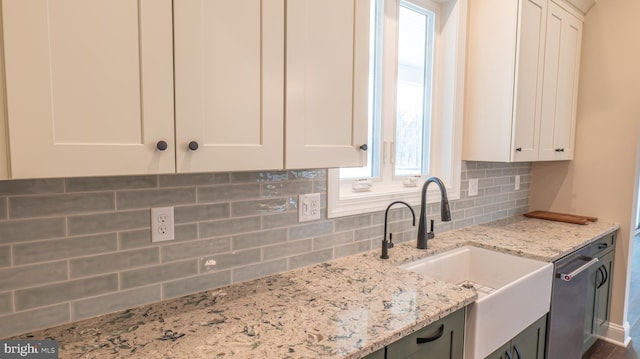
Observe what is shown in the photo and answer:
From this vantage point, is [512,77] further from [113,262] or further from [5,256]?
[5,256]

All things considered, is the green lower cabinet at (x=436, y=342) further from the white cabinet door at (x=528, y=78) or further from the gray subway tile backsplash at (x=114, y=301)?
the white cabinet door at (x=528, y=78)

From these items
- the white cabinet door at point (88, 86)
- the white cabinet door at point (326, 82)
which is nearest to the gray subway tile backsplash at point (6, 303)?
the white cabinet door at point (88, 86)

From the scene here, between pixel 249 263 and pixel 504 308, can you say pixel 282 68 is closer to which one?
pixel 249 263

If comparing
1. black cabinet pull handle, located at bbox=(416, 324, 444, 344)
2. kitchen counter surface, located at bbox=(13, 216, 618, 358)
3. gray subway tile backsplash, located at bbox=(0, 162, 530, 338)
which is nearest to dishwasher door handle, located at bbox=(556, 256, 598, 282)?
kitchen counter surface, located at bbox=(13, 216, 618, 358)

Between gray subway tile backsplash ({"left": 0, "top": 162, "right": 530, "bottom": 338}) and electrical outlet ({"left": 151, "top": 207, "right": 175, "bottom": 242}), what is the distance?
0.02 metres

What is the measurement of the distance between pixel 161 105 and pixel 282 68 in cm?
39

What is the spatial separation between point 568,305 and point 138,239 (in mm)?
2223

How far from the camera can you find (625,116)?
2730 mm

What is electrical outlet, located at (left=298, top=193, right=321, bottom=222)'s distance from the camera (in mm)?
1642

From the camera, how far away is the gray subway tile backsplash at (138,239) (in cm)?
104

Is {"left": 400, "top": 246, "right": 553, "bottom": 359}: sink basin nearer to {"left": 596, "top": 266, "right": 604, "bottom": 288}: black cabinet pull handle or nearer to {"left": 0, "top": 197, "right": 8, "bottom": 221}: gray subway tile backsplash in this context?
{"left": 596, "top": 266, "right": 604, "bottom": 288}: black cabinet pull handle

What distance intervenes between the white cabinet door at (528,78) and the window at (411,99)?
1.09 ft

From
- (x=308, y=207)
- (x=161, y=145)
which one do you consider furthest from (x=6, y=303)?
(x=308, y=207)

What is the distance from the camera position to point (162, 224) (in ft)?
4.16
